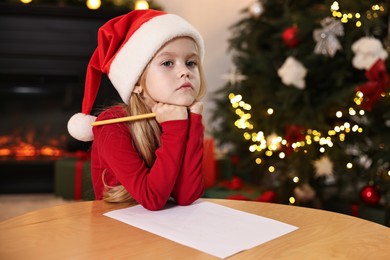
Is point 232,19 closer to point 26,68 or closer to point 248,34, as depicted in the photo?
point 248,34

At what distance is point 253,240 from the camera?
2.48 feet

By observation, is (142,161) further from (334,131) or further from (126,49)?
(334,131)

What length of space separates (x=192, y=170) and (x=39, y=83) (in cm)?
256

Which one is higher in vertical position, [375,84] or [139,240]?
[375,84]

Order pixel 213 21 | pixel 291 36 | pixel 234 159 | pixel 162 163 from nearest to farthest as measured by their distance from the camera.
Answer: pixel 162 163, pixel 291 36, pixel 234 159, pixel 213 21

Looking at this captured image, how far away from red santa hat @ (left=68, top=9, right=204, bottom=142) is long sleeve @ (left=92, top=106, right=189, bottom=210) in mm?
69

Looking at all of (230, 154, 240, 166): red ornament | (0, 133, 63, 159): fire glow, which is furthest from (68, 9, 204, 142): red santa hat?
(0, 133, 63, 159): fire glow

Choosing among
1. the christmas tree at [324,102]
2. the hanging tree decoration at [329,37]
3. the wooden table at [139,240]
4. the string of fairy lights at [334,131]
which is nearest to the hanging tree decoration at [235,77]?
the christmas tree at [324,102]

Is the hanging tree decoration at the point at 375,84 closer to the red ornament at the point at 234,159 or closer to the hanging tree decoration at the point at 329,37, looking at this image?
the hanging tree decoration at the point at 329,37

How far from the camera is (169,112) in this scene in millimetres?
1001

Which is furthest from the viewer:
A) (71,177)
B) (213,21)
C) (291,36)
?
(213,21)

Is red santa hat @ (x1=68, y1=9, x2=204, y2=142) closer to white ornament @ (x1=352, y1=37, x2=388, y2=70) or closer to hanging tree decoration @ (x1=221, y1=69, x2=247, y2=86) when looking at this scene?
white ornament @ (x1=352, y1=37, x2=388, y2=70)

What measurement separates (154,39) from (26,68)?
248cm

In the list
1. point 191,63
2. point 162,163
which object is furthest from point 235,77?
point 162,163
